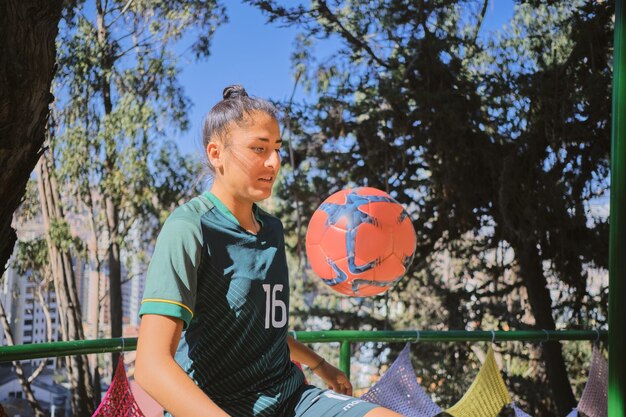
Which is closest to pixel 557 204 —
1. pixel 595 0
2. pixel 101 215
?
pixel 595 0

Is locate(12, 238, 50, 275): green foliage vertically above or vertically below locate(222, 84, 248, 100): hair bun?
above

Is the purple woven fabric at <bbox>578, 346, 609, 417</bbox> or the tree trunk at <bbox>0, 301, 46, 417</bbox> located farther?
the tree trunk at <bbox>0, 301, 46, 417</bbox>

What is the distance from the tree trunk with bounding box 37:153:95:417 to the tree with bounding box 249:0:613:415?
6025 millimetres

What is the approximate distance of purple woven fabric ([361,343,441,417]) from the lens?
2836mm

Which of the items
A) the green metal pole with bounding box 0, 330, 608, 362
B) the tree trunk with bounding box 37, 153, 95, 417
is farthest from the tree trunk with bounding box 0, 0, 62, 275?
the tree trunk with bounding box 37, 153, 95, 417

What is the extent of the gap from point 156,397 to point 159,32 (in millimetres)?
16224

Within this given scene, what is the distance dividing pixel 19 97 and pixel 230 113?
0.75 m

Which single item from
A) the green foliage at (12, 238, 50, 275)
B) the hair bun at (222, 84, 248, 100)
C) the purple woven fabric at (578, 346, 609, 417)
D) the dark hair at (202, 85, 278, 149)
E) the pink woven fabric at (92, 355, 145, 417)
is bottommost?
the pink woven fabric at (92, 355, 145, 417)

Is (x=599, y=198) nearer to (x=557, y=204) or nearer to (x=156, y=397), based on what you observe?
(x=557, y=204)

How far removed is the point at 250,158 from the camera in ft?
5.04

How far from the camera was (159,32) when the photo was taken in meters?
16.5

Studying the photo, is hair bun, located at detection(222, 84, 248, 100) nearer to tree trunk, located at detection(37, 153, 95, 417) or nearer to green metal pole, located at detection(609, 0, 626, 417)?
green metal pole, located at detection(609, 0, 626, 417)

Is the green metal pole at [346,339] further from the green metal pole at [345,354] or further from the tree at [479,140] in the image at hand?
the tree at [479,140]

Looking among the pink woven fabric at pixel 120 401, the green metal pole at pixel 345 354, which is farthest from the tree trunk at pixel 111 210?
the pink woven fabric at pixel 120 401
